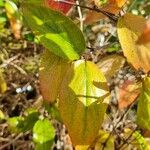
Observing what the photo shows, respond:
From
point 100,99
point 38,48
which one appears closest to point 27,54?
point 38,48

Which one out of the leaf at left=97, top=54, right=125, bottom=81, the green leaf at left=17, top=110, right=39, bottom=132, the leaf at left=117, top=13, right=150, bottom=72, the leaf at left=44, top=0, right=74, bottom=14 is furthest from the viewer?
the green leaf at left=17, top=110, right=39, bottom=132

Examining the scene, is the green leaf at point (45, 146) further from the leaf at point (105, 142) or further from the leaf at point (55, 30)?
the leaf at point (55, 30)

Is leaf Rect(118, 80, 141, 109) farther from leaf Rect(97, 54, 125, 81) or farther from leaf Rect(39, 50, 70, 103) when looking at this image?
leaf Rect(39, 50, 70, 103)

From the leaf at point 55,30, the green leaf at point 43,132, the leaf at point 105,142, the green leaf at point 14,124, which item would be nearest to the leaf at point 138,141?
the leaf at point 105,142

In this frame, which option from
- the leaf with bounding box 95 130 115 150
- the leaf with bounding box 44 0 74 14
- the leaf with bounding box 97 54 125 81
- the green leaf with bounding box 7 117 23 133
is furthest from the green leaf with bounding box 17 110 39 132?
the leaf with bounding box 44 0 74 14

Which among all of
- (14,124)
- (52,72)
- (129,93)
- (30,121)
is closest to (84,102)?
(52,72)

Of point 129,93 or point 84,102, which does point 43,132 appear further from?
point 84,102

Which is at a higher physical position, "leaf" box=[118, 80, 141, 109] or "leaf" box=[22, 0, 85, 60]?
"leaf" box=[22, 0, 85, 60]
